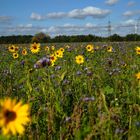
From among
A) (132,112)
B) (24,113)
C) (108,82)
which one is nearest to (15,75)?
(108,82)

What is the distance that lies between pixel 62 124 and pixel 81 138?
730 mm

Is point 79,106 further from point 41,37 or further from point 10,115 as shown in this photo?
point 41,37

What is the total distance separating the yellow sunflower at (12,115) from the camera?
53.6 inches

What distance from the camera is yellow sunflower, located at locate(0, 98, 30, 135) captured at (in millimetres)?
1360

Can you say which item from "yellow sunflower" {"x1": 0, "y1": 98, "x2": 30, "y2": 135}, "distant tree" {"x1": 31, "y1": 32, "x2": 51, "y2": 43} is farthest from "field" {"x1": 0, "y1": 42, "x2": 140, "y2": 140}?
"distant tree" {"x1": 31, "y1": 32, "x2": 51, "y2": 43}

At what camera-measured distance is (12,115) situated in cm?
143

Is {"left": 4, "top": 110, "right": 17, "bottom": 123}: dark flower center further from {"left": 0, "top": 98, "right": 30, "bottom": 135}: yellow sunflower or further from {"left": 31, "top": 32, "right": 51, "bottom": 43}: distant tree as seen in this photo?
{"left": 31, "top": 32, "right": 51, "bottom": 43}: distant tree

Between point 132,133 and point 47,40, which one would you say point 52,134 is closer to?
point 132,133

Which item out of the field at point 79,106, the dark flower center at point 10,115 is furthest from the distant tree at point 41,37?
the dark flower center at point 10,115

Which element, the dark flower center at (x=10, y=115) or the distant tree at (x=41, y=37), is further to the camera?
the distant tree at (x=41, y=37)

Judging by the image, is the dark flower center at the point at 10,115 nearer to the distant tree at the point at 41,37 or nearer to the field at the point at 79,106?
the field at the point at 79,106

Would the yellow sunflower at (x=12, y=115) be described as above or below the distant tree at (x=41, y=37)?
above

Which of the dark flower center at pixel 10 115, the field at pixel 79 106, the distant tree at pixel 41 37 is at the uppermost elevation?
the dark flower center at pixel 10 115

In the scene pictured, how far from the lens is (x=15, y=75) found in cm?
646
